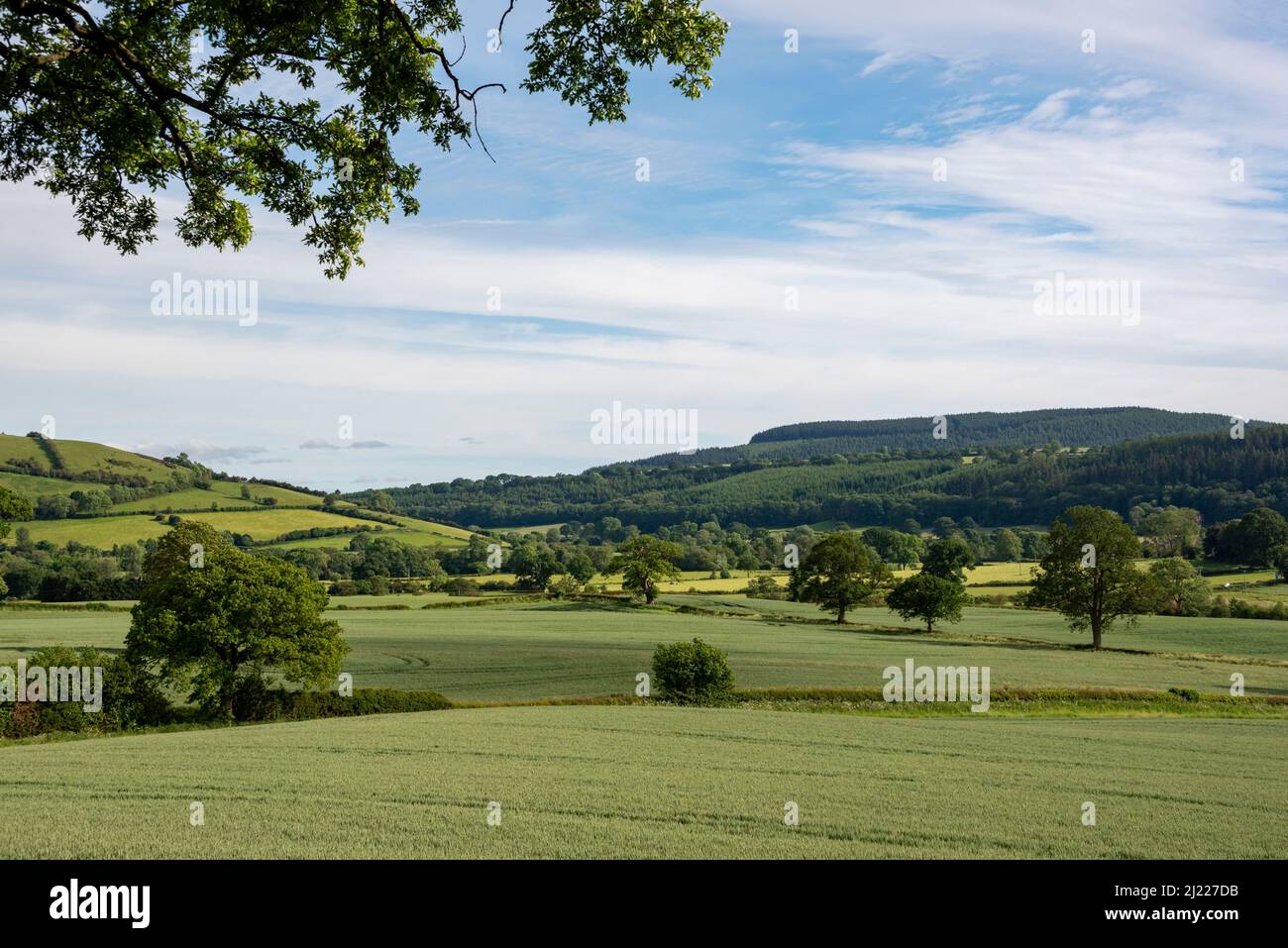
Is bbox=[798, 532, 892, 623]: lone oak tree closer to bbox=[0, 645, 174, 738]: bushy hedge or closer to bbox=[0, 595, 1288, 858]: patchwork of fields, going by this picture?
bbox=[0, 595, 1288, 858]: patchwork of fields

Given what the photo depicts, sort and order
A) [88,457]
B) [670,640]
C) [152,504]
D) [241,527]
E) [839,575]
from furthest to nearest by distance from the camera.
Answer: [88,457] → [152,504] → [241,527] → [839,575] → [670,640]

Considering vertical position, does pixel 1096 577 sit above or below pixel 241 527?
below

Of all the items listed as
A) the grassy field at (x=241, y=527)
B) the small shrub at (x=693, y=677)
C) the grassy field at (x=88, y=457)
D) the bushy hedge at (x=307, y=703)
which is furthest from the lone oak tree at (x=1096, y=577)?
the grassy field at (x=88, y=457)

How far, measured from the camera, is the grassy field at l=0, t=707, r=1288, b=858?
13.1m

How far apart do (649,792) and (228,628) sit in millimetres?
30095

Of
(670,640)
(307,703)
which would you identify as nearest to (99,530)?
(670,640)

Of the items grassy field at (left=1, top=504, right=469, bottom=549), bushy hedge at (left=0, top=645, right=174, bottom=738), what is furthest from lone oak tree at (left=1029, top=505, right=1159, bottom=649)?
grassy field at (left=1, top=504, right=469, bottom=549)

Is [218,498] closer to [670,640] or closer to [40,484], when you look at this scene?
[40,484]

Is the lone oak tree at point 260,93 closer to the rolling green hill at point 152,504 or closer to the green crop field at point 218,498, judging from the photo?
the rolling green hill at point 152,504

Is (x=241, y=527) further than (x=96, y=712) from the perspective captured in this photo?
Yes

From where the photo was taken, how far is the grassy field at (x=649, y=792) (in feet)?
43.0

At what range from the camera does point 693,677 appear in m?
44.4

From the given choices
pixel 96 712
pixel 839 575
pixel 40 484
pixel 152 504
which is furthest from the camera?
pixel 40 484
